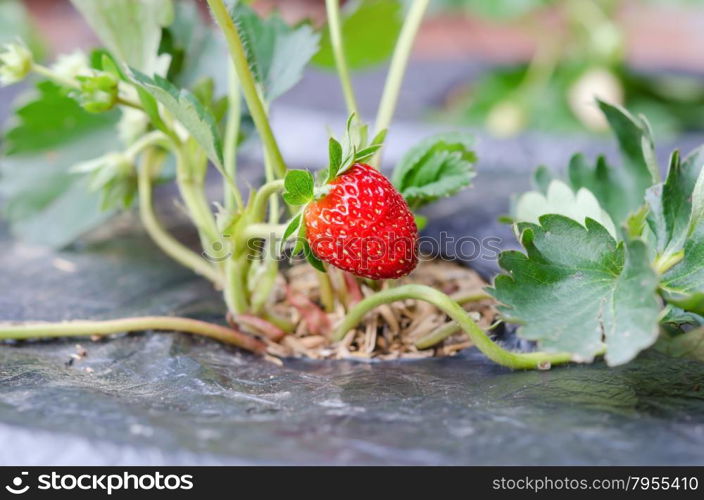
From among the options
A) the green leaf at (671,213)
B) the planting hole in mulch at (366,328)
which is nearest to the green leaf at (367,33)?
the planting hole in mulch at (366,328)

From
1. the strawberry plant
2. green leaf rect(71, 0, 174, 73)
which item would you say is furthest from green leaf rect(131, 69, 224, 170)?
green leaf rect(71, 0, 174, 73)

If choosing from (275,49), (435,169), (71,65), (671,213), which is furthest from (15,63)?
(671,213)

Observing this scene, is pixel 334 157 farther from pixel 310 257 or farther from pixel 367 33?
pixel 367 33

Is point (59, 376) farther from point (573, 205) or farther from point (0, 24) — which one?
point (0, 24)

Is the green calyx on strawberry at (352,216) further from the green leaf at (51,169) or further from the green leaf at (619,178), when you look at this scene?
the green leaf at (51,169)

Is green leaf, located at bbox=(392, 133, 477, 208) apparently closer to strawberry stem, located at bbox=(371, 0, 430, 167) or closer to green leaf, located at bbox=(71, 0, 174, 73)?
strawberry stem, located at bbox=(371, 0, 430, 167)

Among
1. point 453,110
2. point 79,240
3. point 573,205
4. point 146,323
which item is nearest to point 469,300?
point 573,205
